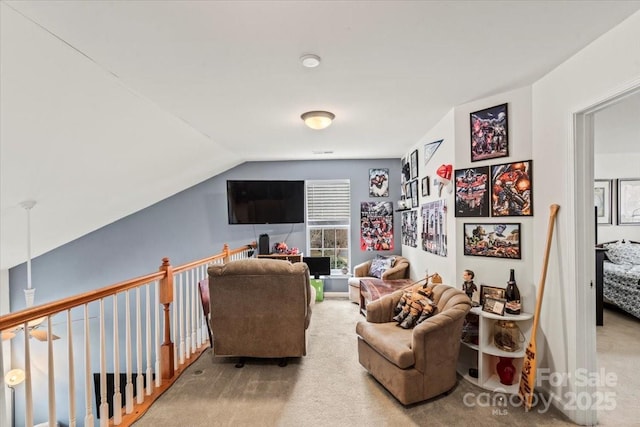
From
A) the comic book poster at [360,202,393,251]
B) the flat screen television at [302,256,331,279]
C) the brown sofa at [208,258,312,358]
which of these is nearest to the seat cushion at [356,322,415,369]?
the brown sofa at [208,258,312,358]

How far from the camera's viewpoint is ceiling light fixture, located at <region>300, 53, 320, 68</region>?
2016 mm

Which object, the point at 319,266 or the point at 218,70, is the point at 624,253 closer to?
the point at 319,266

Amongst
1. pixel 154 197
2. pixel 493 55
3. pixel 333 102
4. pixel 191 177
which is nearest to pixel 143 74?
pixel 333 102

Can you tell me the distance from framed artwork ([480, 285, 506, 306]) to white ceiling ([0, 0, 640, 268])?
66.1 inches

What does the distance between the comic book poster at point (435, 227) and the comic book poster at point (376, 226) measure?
1.50 meters

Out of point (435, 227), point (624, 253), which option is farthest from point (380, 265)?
point (624, 253)

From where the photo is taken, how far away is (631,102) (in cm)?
282

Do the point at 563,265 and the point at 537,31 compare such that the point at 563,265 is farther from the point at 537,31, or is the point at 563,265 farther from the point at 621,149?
the point at 621,149

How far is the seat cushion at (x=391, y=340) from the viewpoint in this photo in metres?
2.28

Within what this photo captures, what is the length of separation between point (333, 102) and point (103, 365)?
2.72 meters

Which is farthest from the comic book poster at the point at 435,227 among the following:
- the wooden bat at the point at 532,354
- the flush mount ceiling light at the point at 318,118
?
the flush mount ceiling light at the point at 318,118

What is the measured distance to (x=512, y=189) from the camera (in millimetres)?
2574

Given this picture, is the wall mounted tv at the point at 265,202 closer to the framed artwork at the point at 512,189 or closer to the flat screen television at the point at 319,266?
the flat screen television at the point at 319,266

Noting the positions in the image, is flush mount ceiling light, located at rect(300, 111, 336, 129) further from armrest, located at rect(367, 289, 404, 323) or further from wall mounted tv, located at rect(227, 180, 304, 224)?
wall mounted tv, located at rect(227, 180, 304, 224)
